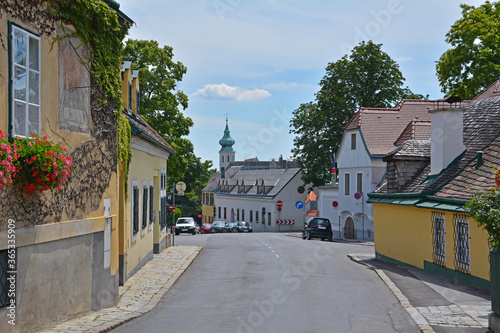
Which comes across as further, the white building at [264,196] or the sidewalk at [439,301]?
the white building at [264,196]

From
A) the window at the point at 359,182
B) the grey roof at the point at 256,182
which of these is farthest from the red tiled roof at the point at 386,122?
the grey roof at the point at 256,182

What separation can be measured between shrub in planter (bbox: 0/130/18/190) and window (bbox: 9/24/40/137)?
673 millimetres

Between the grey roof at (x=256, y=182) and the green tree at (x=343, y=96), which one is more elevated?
the green tree at (x=343, y=96)

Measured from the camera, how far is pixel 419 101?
149 feet

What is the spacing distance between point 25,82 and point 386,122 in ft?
124

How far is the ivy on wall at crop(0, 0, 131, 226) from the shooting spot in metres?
9.63

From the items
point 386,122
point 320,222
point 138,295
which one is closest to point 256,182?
point 386,122

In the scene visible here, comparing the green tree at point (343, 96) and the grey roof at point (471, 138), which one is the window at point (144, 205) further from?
the green tree at point (343, 96)

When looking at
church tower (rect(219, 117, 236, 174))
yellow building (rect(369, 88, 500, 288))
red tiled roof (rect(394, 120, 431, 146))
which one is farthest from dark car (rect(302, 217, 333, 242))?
church tower (rect(219, 117, 236, 174))

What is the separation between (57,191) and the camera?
1070cm

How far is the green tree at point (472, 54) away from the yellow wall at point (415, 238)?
16.0 meters

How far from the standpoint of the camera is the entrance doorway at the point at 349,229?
155 feet

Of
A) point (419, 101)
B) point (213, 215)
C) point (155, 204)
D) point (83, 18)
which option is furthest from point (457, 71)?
point (213, 215)

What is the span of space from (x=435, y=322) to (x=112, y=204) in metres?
7.02
